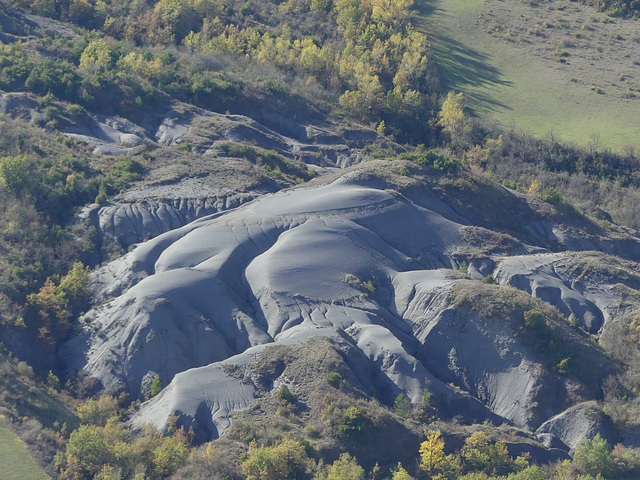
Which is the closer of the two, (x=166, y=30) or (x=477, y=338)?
(x=477, y=338)

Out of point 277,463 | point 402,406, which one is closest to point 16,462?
point 277,463

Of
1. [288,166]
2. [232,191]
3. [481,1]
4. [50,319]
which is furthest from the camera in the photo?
[481,1]

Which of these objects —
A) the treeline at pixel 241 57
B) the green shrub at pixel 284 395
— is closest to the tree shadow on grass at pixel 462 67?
the treeline at pixel 241 57

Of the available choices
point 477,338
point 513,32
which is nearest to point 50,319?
point 477,338

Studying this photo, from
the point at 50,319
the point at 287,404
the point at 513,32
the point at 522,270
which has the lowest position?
the point at 50,319

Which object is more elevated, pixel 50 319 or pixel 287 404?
pixel 287 404

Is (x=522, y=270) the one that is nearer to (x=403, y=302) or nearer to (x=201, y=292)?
(x=403, y=302)

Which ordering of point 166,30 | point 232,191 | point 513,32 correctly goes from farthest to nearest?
point 513,32 < point 166,30 < point 232,191
